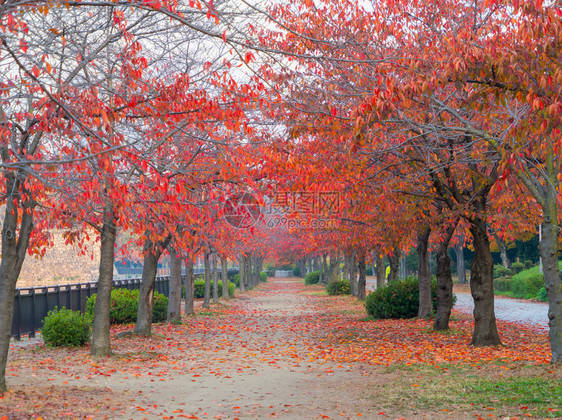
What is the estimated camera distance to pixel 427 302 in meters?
19.6

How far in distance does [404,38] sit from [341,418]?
30.9 feet

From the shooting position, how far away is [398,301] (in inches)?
816

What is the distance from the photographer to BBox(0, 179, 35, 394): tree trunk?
7910mm

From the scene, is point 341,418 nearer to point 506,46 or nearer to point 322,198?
point 506,46

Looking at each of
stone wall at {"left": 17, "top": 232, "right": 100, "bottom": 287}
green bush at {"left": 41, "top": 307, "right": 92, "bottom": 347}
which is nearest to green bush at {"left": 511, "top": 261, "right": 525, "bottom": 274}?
stone wall at {"left": 17, "top": 232, "right": 100, "bottom": 287}

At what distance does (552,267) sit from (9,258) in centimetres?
914

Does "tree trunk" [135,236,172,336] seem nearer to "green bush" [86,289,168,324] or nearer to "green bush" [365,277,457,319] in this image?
"green bush" [86,289,168,324]

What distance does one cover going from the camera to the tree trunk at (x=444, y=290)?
16.1 meters

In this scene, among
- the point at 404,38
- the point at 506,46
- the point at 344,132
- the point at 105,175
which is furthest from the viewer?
the point at 404,38

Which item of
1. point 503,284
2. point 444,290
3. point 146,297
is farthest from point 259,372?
point 503,284

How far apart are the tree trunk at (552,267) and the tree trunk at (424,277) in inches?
314

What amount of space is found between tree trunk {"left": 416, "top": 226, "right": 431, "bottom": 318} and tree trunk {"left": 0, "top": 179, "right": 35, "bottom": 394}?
13180mm

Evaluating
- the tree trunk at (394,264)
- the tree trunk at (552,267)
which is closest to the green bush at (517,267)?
the tree trunk at (394,264)

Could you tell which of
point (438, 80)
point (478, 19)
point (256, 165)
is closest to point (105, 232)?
point (256, 165)
